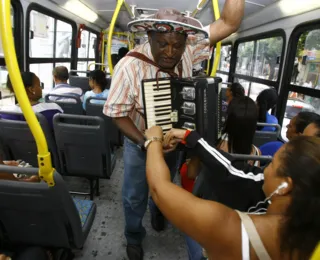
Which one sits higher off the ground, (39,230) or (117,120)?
(117,120)

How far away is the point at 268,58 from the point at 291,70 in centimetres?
107

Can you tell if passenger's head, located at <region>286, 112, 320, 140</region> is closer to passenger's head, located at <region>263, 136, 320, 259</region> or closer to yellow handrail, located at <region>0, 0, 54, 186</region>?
passenger's head, located at <region>263, 136, 320, 259</region>

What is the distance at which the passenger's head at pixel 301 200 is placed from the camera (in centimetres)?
75

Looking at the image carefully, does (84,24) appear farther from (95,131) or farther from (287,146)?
(287,146)

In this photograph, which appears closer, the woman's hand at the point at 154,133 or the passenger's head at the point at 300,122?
the woman's hand at the point at 154,133

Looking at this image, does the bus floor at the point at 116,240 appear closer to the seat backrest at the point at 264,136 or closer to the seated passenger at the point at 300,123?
the seated passenger at the point at 300,123

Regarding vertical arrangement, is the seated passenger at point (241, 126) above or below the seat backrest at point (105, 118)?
above

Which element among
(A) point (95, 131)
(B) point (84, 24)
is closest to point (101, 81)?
(A) point (95, 131)

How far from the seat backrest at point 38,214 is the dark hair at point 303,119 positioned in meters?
1.95

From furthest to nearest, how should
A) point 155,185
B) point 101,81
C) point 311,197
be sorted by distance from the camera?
point 101,81 < point 155,185 < point 311,197

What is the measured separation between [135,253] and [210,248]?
1276mm

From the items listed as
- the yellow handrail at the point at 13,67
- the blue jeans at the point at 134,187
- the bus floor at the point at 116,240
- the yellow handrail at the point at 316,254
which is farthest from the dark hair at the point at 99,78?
the yellow handrail at the point at 316,254

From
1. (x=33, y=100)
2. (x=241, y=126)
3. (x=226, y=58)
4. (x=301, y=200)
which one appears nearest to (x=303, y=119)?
(x=241, y=126)

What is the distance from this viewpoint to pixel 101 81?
3996mm
